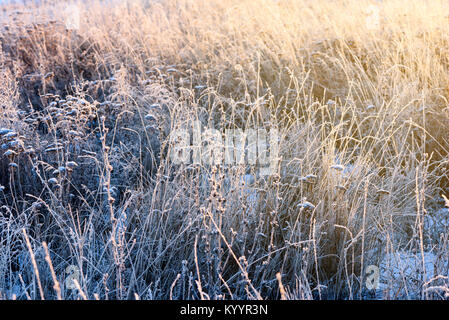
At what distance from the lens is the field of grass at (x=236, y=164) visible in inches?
87.4

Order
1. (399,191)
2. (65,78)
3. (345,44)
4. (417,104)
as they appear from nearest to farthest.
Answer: (399,191) → (417,104) → (345,44) → (65,78)

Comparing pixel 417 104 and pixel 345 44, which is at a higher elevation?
pixel 345 44

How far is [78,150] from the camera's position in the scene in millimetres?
3230

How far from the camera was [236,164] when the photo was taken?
2.96m

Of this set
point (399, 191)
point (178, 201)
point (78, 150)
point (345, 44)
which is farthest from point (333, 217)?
point (345, 44)

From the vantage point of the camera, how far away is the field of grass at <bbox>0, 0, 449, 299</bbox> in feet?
7.28

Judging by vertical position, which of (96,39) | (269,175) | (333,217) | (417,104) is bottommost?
(333,217)

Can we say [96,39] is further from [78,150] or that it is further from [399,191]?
[399,191]

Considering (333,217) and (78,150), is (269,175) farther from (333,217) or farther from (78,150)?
(78,150)

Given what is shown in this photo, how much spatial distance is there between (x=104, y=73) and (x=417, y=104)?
357 centimetres
